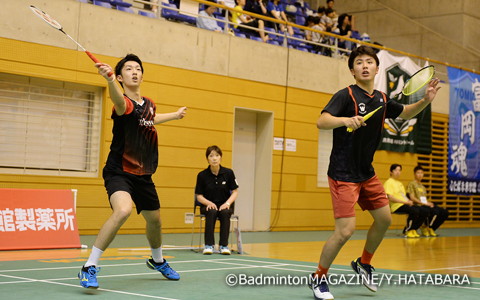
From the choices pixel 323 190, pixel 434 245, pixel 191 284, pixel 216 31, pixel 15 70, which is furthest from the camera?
pixel 323 190

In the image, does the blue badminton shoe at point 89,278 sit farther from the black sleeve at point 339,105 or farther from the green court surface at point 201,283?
the black sleeve at point 339,105

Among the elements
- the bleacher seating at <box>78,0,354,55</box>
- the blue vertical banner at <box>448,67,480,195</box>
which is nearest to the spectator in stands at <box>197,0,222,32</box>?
the bleacher seating at <box>78,0,354,55</box>

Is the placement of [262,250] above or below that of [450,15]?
below

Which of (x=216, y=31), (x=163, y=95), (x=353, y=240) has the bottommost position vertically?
(x=353, y=240)

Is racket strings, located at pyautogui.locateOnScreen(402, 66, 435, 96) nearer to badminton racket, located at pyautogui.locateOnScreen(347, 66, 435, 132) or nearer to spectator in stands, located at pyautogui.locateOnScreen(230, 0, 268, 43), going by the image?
badminton racket, located at pyautogui.locateOnScreen(347, 66, 435, 132)

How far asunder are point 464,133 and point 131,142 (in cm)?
1437

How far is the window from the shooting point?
11.0m

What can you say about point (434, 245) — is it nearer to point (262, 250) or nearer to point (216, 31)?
point (262, 250)

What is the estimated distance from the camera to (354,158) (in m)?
5.35

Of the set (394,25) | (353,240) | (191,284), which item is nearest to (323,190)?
(353,240)

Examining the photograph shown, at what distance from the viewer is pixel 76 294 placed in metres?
5.15

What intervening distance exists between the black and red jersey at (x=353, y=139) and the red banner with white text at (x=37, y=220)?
5.27m

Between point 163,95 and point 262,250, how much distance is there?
14.0 feet

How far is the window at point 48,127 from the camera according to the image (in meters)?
11.0
